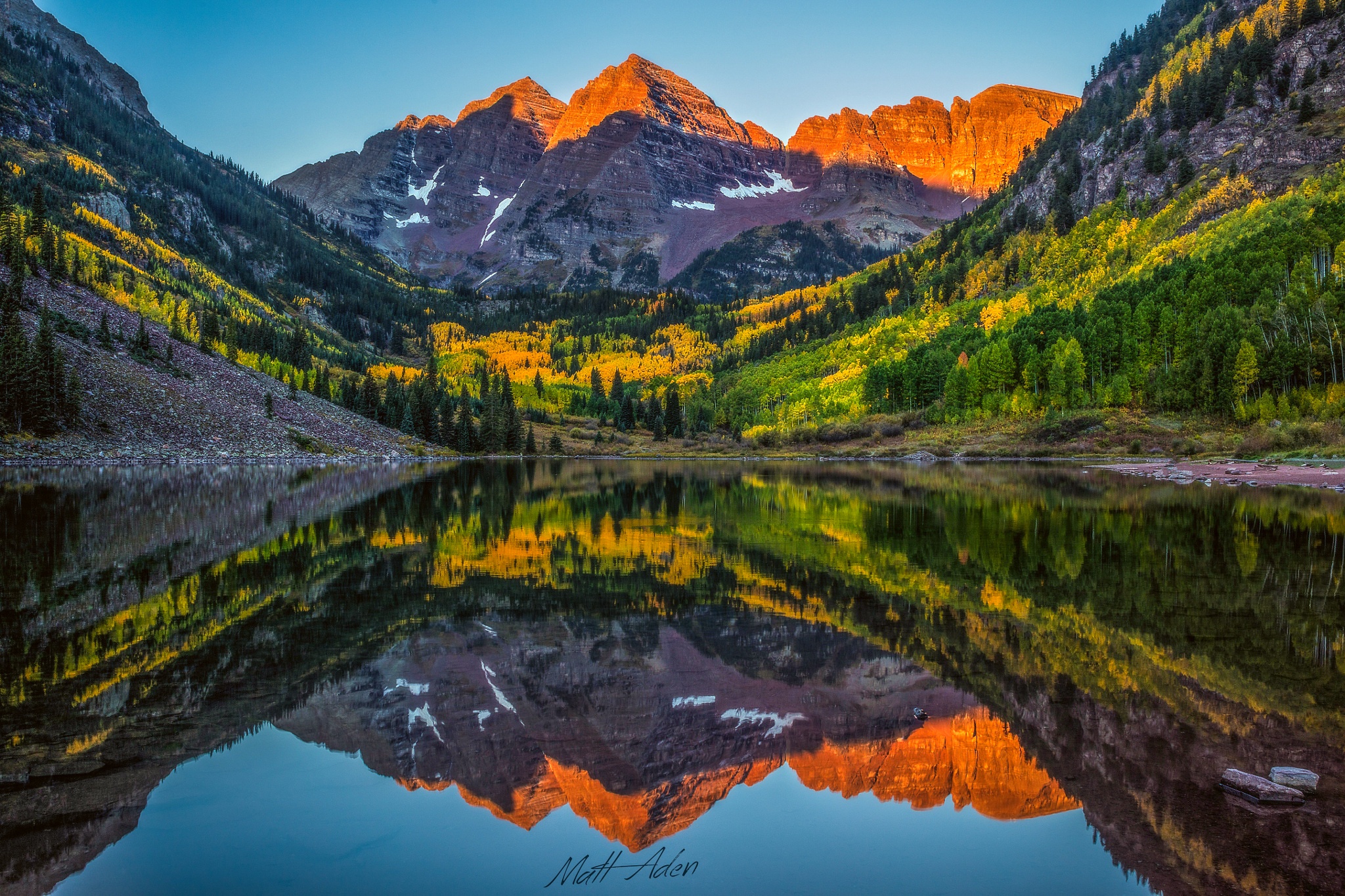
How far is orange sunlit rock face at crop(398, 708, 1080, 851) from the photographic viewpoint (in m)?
7.12

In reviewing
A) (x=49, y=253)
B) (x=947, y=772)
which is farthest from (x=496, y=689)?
(x=49, y=253)

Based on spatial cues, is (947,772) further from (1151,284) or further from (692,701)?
(1151,284)

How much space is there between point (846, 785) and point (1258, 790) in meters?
3.80

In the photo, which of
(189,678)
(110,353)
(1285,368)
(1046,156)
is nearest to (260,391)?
(110,353)

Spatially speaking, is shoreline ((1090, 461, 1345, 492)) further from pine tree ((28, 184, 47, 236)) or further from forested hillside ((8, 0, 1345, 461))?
pine tree ((28, 184, 47, 236))

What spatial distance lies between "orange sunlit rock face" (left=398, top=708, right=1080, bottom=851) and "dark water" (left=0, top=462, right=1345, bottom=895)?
39 mm

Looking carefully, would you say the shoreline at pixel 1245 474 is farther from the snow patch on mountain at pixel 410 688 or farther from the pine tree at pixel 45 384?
the pine tree at pixel 45 384

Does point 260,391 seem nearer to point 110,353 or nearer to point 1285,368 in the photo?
point 110,353

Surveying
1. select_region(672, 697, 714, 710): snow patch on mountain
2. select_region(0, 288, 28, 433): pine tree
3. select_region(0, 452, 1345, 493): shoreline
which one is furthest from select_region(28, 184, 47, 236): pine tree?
select_region(672, 697, 714, 710): snow patch on mountain

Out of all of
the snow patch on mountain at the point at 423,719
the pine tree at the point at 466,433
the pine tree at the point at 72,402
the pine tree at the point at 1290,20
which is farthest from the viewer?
the pine tree at the point at 466,433

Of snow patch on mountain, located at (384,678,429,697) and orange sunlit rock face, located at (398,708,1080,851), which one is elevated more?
snow patch on mountain, located at (384,678,429,697)

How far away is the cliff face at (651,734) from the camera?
749 centimetres
